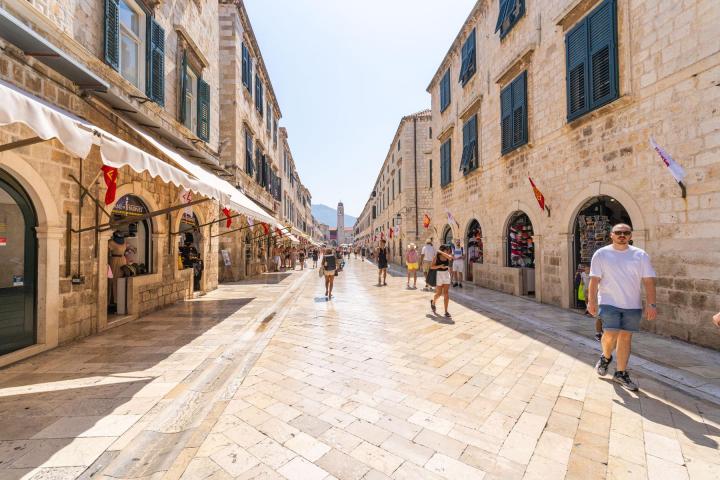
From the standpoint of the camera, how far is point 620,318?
3572 mm

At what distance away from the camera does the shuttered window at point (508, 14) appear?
31.4ft

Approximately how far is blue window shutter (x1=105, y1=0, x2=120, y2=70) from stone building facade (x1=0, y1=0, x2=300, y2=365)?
0.02 meters

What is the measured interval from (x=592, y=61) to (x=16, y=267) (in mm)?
10819

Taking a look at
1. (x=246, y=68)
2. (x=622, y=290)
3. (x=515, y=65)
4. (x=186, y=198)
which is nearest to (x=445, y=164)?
(x=515, y=65)

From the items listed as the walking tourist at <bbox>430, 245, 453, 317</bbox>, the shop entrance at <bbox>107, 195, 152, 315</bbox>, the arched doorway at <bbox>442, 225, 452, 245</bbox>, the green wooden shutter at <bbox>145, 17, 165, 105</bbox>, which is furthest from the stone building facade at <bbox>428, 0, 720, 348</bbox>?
the green wooden shutter at <bbox>145, 17, 165, 105</bbox>

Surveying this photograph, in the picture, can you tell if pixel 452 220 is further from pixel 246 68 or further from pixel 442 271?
pixel 246 68

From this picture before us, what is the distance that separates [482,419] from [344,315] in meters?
4.57

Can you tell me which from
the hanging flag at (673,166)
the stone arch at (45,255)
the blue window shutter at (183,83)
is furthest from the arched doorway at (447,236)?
the stone arch at (45,255)

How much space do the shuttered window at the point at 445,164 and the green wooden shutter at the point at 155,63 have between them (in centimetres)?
1144

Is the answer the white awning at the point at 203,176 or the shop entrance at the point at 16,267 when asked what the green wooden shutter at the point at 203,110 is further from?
the shop entrance at the point at 16,267

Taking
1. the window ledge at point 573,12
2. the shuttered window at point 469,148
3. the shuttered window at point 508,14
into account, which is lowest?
the shuttered window at point 469,148

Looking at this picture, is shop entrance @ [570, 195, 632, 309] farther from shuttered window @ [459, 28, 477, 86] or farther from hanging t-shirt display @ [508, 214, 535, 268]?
shuttered window @ [459, 28, 477, 86]

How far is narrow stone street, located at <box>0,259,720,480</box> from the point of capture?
2.26 m

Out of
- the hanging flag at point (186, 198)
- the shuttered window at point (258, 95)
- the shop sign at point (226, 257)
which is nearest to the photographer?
the hanging flag at point (186, 198)
